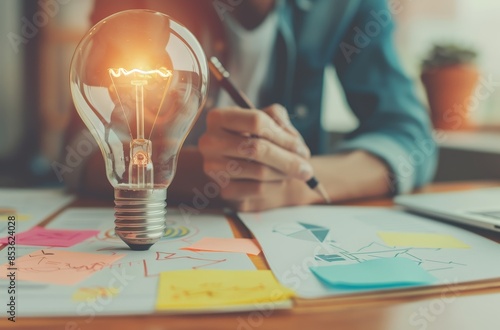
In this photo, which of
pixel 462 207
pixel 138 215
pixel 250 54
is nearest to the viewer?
pixel 138 215

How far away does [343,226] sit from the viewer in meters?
0.58

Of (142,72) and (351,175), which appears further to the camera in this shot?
(351,175)

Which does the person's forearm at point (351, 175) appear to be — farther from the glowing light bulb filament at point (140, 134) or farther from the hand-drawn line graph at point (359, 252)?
the glowing light bulb filament at point (140, 134)

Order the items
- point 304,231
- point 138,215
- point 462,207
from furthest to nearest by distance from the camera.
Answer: point 462,207 < point 304,231 < point 138,215

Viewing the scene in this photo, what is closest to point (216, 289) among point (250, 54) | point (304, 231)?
point (304, 231)

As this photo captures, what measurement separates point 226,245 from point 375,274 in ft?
0.50

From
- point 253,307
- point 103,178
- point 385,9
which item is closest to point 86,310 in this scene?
point 253,307

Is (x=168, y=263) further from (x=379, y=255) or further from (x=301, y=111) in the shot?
(x=301, y=111)

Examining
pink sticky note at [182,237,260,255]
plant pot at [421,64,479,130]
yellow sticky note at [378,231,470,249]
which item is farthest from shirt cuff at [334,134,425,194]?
plant pot at [421,64,479,130]

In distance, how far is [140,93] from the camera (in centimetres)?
51

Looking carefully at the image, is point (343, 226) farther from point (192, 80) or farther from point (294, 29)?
point (294, 29)

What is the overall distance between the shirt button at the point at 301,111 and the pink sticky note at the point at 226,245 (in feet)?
1.85

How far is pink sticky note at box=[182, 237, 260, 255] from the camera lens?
1.55 feet

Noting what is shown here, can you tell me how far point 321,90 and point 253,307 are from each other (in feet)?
2.60
